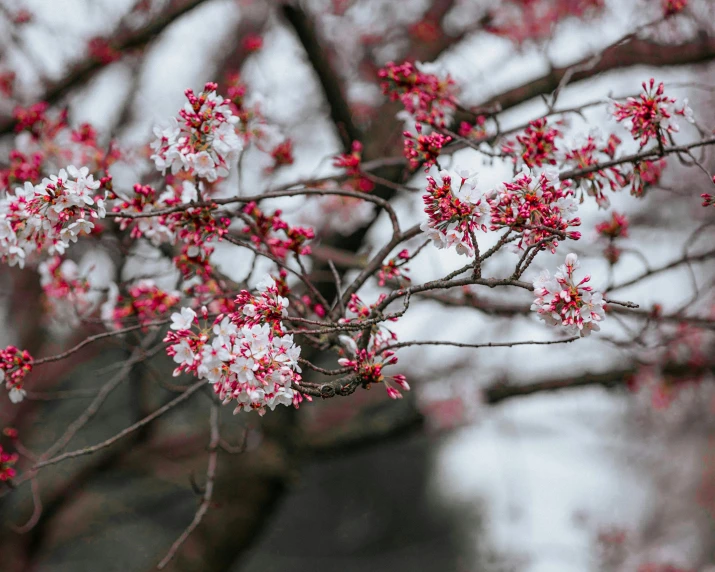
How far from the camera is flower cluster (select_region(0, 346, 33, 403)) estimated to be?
1.74 metres

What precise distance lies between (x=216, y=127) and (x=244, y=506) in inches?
136

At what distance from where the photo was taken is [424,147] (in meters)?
1.72

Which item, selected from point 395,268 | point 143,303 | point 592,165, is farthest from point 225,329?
point 592,165

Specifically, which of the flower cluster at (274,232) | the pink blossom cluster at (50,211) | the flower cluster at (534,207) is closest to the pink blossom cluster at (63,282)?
the pink blossom cluster at (50,211)

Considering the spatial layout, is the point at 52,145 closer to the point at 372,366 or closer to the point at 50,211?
the point at 50,211

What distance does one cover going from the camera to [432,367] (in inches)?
216

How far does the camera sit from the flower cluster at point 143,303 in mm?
2164

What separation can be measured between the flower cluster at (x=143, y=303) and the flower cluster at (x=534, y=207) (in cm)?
125

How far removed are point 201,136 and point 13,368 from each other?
0.90 metres

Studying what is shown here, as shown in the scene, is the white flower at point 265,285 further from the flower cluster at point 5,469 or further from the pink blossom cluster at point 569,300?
the flower cluster at point 5,469

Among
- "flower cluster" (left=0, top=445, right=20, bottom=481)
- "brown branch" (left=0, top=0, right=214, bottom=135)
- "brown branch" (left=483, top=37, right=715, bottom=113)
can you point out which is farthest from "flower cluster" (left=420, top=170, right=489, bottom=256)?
"brown branch" (left=0, top=0, right=214, bottom=135)

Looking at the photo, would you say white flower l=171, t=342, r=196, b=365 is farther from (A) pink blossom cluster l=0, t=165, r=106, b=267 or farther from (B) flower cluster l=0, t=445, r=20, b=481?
(B) flower cluster l=0, t=445, r=20, b=481

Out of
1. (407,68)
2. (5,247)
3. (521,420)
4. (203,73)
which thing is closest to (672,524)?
(521,420)

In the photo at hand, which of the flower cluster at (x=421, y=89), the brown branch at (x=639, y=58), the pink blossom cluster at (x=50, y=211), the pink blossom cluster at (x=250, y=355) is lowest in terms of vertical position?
the pink blossom cluster at (x=250, y=355)
